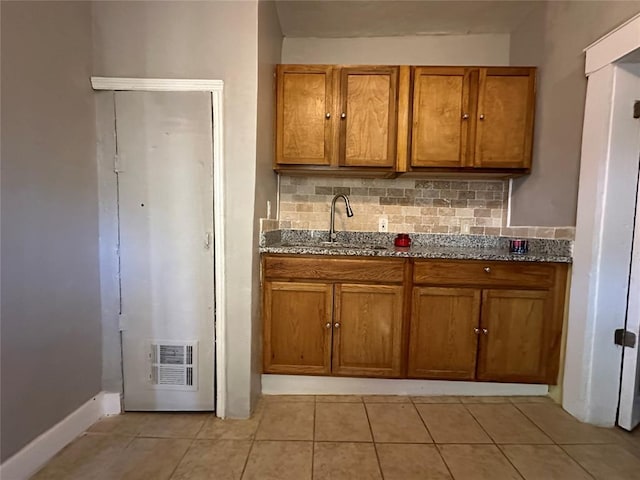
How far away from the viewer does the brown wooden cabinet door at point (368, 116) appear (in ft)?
7.20

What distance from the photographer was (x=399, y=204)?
2.58 metres

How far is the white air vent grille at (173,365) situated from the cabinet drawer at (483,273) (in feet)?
4.60

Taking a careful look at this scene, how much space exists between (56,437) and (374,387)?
1.69 metres

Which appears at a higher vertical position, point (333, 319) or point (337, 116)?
point (337, 116)

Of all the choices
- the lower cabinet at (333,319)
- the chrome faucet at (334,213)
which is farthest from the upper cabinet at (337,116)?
the lower cabinet at (333,319)

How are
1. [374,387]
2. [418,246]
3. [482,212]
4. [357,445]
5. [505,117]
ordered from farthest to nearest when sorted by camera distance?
[482,212] < [418,246] < [505,117] < [374,387] < [357,445]

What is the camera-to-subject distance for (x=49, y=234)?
4.88ft

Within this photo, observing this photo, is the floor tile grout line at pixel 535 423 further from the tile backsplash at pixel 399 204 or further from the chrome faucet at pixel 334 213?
the chrome faucet at pixel 334 213

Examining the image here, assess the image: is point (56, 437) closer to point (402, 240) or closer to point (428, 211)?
point (402, 240)

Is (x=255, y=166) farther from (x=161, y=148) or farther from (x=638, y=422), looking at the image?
(x=638, y=422)

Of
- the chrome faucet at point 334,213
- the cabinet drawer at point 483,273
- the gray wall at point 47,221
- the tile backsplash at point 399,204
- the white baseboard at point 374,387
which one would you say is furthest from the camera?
the tile backsplash at point 399,204

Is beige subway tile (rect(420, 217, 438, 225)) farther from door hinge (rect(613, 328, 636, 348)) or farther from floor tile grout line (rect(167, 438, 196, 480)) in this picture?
floor tile grout line (rect(167, 438, 196, 480))

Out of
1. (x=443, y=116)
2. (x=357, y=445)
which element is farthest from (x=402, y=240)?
(x=357, y=445)

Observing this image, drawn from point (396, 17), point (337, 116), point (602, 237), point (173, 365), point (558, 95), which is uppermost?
point (396, 17)
